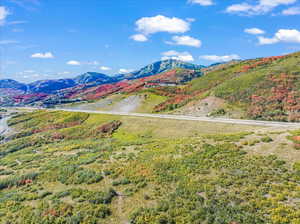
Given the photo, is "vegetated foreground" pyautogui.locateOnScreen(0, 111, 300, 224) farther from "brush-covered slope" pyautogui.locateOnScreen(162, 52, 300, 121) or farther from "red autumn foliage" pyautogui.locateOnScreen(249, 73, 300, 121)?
"brush-covered slope" pyautogui.locateOnScreen(162, 52, 300, 121)

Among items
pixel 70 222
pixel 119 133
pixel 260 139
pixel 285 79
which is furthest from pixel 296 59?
pixel 70 222

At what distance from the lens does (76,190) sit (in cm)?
1539

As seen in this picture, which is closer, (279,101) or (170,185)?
(170,185)

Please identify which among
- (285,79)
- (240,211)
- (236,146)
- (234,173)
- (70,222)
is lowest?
(70,222)

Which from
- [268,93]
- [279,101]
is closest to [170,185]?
[279,101]

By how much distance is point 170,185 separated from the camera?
14719 mm

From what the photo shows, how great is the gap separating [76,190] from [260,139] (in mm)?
19473

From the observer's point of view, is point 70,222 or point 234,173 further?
point 234,173

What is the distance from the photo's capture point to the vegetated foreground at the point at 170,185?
11.4 metres

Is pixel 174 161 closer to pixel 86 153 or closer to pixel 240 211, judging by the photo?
pixel 240 211

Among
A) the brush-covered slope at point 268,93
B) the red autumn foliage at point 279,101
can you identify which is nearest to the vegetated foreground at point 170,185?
the red autumn foliage at point 279,101

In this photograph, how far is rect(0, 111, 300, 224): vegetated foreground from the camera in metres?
11.4

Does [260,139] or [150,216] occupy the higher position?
[260,139]

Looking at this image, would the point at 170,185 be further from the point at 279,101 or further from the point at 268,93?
the point at 268,93
